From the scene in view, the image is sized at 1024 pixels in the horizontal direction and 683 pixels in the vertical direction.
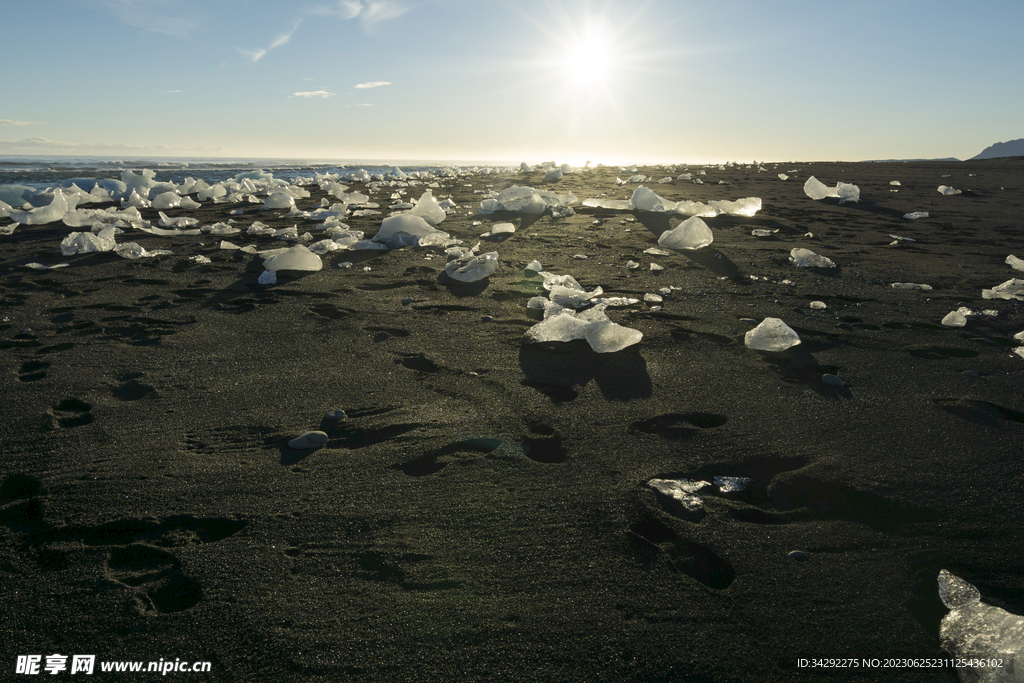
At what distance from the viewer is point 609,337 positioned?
2461 mm

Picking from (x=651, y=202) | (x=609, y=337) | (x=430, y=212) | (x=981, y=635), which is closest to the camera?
(x=981, y=635)

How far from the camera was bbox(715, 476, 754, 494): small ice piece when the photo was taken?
1519mm

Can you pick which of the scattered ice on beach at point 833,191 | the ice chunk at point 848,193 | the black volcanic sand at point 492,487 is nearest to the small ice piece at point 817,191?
the scattered ice on beach at point 833,191

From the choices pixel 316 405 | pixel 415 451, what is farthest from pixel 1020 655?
pixel 316 405

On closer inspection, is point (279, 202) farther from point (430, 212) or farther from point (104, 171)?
point (104, 171)

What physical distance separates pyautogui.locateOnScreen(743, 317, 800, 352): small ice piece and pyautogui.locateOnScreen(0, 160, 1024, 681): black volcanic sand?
0.29 ft

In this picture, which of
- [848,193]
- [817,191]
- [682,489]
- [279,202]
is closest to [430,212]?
[279,202]

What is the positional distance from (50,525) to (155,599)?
469mm

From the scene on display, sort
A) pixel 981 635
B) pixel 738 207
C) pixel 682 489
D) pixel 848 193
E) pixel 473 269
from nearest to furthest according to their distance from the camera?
1. pixel 981 635
2. pixel 682 489
3. pixel 473 269
4. pixel 738 207
5. pixel 848 193

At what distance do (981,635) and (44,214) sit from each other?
8.35m

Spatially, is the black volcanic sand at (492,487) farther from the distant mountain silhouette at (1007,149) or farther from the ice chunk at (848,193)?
the distant mountain silhouette at (1007,149)

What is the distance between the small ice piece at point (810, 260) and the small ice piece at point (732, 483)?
2.99m

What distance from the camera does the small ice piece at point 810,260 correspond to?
3915 millimetres

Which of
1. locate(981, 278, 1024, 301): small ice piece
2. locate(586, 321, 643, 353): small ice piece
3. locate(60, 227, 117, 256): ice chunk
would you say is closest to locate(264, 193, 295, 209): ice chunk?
locate(60, 227, 117, 256): ice chunk
